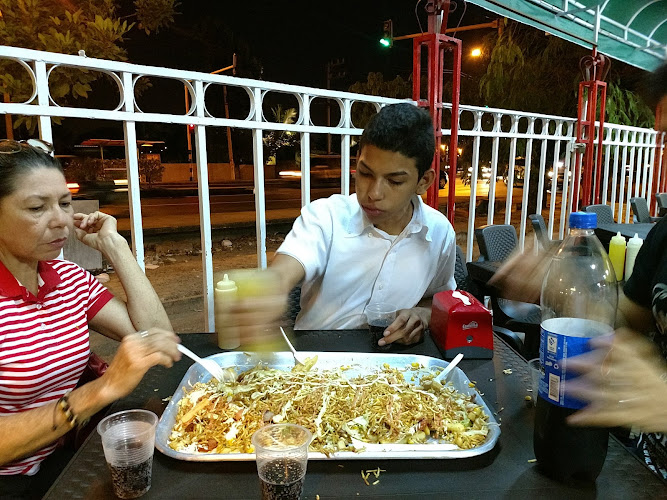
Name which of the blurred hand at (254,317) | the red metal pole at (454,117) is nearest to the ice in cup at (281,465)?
the blurred hand at (254,317)

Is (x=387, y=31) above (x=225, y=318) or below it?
above

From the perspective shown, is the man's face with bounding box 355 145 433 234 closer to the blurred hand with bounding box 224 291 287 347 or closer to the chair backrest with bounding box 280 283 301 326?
the chair backrest with bounding box 280 283 301 326

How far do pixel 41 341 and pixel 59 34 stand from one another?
4.74m

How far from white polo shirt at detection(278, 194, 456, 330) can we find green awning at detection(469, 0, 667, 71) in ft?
7.81

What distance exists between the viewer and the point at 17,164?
1599 millimetres

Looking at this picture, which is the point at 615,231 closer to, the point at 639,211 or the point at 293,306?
the point at 639,211

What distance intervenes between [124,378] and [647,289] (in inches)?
74.5

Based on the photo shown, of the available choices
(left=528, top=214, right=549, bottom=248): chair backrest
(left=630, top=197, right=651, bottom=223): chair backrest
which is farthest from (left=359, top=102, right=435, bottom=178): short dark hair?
(left=630, top=197, right=651, bottom=223): chair backrest

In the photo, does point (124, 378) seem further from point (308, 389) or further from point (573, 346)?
point (573, 346)

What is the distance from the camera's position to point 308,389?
1375mm

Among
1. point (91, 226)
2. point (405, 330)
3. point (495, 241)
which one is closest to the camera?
point (405, 330)

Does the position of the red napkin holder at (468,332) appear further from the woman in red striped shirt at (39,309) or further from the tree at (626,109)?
the tree at (626,109)

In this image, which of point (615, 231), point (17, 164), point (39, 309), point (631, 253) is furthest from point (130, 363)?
point (615, 231)

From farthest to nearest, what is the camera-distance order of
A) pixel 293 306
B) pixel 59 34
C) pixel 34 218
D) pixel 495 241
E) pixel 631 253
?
1. pixel 59 34
2. pixel 495 241
3. pixel 631 253
4. pixel 293 306
5. pixel 34 218
